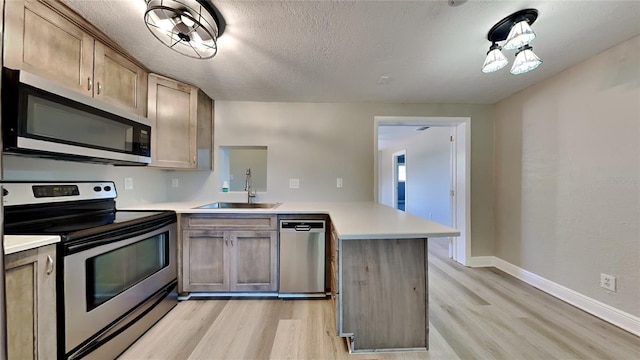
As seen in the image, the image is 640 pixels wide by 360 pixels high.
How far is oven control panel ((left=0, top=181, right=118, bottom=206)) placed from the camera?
4.45ft

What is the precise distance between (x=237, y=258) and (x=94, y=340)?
1.05m

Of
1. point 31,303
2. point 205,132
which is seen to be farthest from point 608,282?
point 205,132

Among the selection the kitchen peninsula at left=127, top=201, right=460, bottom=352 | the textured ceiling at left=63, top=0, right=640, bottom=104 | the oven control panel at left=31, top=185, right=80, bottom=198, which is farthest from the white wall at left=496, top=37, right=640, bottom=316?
the oven control panel at left=31, top=185, right=80, bottom=198

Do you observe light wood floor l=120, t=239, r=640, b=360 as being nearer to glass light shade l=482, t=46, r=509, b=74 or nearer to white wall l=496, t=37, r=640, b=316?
white wall l=496, t=37, r=640, b=316

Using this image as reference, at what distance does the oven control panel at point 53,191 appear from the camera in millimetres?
1355

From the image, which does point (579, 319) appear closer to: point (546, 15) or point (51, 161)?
point (546, 15)

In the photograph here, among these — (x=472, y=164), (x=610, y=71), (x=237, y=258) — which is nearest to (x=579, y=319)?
(x=472, y=164)

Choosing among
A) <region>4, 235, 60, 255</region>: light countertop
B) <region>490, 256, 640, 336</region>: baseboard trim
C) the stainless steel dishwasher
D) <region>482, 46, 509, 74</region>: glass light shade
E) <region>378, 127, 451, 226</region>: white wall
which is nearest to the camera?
<region>4, 235, 60, 255</region>: light countertop

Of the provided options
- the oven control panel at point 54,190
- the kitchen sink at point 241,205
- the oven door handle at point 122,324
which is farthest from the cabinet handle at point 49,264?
the kitchen sink at point 241,205

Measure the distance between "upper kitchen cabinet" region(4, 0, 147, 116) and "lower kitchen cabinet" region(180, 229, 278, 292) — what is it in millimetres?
1313

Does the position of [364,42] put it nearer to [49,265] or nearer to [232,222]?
[232,222]

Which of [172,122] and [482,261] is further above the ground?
[172,122]

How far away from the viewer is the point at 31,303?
42.8 inches

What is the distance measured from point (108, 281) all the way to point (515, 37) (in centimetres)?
290
